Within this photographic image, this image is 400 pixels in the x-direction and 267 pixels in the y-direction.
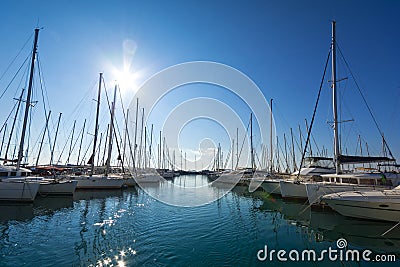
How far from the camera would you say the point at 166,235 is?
1333 centimetres

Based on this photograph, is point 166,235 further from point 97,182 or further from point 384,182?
point 97,182

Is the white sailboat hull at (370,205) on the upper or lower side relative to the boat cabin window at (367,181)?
lower

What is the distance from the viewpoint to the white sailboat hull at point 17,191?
2203 centimetres

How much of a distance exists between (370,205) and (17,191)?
31.5 metres

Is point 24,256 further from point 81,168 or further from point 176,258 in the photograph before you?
point 81,168

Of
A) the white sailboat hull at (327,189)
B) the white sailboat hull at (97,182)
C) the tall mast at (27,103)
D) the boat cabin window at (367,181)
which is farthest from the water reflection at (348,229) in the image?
the tall mast at (27,103)

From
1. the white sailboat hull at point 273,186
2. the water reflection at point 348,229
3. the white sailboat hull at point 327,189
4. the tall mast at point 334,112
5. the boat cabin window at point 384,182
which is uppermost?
the tall mast at point 334,112

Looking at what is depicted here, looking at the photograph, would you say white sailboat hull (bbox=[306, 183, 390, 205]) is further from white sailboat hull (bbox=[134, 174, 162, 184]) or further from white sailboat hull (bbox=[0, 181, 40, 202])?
white sailboat hull (bbox=[134, 174, 162, 184])

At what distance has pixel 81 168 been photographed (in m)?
50.6

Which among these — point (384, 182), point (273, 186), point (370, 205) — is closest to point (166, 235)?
point (370, 205)

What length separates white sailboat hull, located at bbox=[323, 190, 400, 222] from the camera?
16.0 m

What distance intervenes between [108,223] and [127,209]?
213 inches

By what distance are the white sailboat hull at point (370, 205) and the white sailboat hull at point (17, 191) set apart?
28244 millimetres

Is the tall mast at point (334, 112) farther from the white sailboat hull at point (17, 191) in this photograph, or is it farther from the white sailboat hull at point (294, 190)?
the white sailboat hull at point (17, 191)
